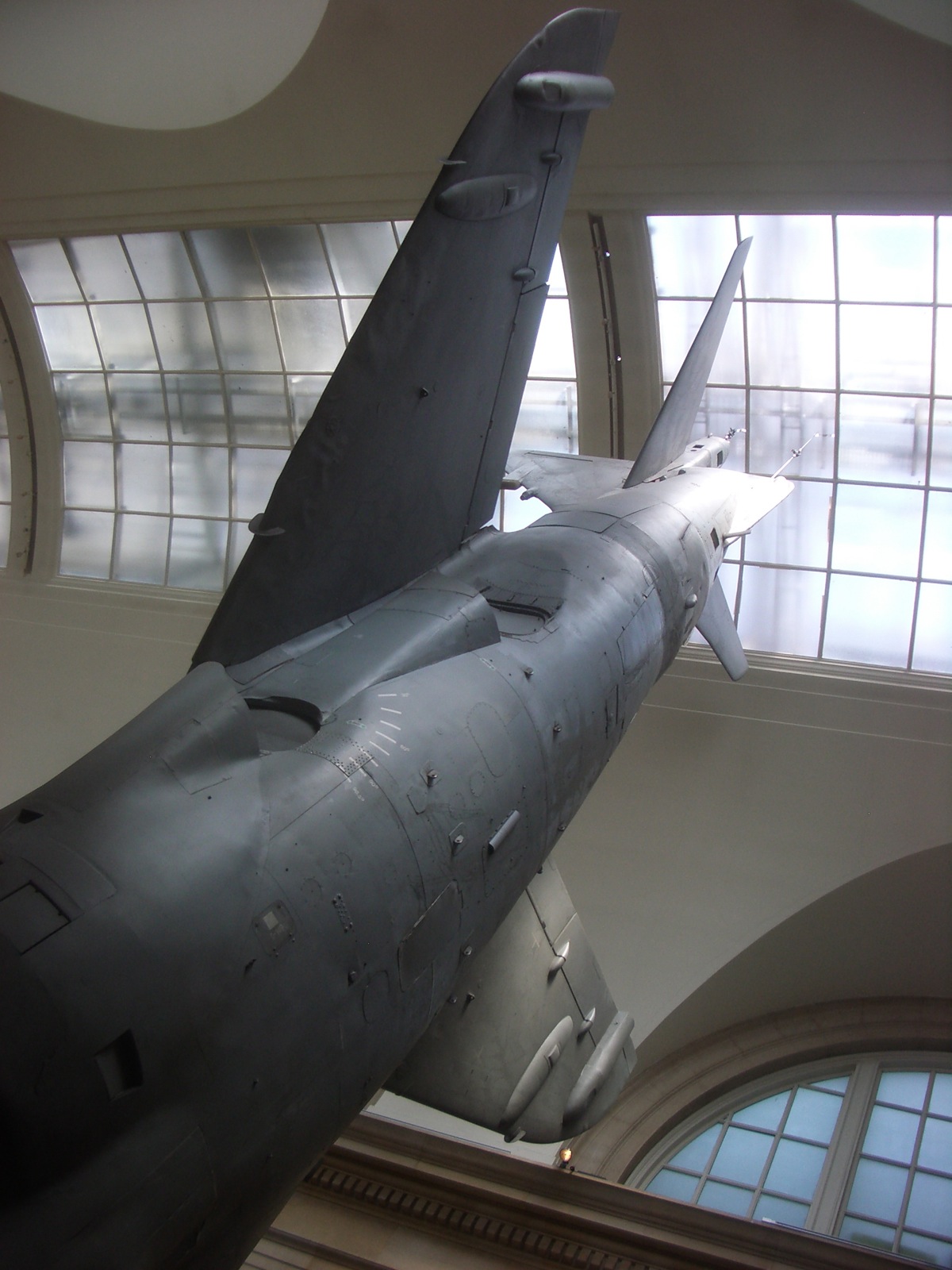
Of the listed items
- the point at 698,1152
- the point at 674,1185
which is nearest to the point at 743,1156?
the point at 698,1152

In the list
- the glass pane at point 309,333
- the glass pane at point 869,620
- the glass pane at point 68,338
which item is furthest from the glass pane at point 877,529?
the glass pane at point 68,338

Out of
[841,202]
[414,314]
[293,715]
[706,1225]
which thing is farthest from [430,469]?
[841,202]

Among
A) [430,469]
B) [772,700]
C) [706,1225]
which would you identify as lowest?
[706,1225]

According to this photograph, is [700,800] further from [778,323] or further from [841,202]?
[841,202]

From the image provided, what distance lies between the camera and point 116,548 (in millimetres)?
17047

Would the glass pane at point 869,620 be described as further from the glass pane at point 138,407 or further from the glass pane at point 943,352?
the glass pane at point 138,407

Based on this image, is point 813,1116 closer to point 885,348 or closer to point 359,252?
point 885,348

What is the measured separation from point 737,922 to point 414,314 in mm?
10225

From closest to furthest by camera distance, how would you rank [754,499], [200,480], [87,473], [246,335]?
1. [754,499]
2. [246,335]
3. [200,480]
4. [87,473]

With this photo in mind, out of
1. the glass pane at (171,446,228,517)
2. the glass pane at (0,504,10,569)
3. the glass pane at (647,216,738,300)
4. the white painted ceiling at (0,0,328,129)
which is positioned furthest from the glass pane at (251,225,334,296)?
the glass pane at (0,504,10,569)

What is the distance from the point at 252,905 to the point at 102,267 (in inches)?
565

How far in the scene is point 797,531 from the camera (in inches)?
554

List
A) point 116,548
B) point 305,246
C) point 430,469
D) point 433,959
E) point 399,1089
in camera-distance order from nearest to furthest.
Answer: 1. point 433,959
2. point 399,1089
3. point 430,469
4. point 305,246
5. point 116,548

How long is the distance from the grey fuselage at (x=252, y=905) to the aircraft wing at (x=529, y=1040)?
794 mm
